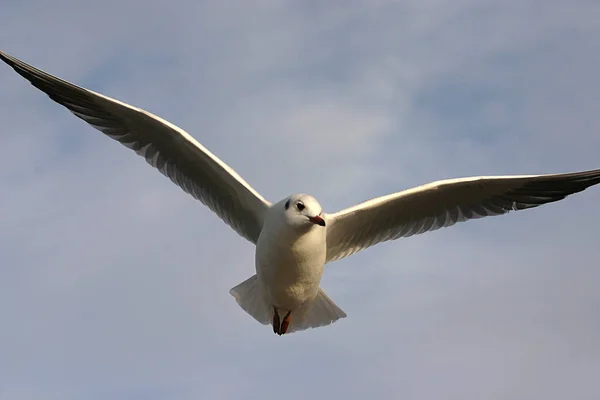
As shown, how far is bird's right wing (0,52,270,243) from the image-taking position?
12852 mm

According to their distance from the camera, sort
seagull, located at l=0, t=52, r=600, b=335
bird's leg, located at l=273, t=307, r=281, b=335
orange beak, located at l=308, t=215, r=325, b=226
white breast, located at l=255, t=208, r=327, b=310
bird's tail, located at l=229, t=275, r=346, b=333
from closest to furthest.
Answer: orange beak, located at l=308, t=215, r=325, b=226 < white breast, located at l=255, t=208, r=327, b=310 < seagull, located at l=0, t=52, r=600, b=335 < bird's leg, located at l=273, t=307, r=281, b=335 < bird's tail, located at l=229, t=275, r=346, b=333

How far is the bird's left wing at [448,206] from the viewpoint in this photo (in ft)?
43.0

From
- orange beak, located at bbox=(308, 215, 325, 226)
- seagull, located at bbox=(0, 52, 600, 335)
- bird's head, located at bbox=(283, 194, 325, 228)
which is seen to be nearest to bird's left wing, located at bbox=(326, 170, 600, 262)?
seagull, located at bbox=(0, 52, 600, 335)

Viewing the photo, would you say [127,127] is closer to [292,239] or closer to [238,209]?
[238,209]

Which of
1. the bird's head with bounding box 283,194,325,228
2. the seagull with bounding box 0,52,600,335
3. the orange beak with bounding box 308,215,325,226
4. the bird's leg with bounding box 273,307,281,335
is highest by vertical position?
the seagull with bounding box 0,52,600,335

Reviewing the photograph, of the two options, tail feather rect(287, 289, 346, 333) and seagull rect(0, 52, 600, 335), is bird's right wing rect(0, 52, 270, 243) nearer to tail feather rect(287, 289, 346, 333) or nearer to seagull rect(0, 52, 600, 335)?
seagull rect(0, 52, 600, 335)

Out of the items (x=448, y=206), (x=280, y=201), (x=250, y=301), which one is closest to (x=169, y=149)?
(x=280, y=201)

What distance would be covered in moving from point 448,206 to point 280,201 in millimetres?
2360

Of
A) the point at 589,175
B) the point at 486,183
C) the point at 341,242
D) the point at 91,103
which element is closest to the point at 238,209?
the point at 341,242

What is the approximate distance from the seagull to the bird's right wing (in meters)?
0.01

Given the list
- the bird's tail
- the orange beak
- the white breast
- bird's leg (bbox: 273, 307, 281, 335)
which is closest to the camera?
the orange beak

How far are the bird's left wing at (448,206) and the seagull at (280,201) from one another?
0.04 feet

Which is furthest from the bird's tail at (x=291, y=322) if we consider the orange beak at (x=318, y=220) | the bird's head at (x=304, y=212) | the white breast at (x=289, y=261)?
the orange beak at (x=318, y=220)

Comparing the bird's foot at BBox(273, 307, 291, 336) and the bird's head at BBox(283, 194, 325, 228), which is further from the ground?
the bird's head at BBox(283, 194, 325, 228)
